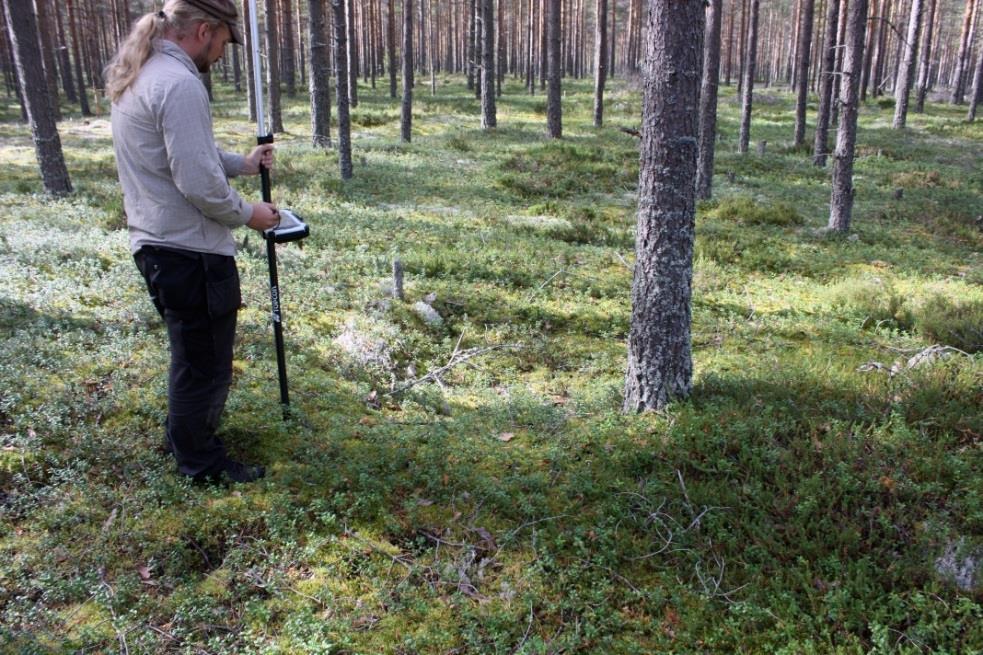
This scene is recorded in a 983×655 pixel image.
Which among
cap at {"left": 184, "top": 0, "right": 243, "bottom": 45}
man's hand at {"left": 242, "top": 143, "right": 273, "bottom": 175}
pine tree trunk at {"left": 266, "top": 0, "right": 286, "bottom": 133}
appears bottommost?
man's hand at {"left": 242, "top": 143, "right": 273, "bottom": 175}

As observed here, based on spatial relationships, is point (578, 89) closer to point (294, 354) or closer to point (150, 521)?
point (294, 354)

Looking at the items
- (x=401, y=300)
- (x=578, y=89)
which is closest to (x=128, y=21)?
(x=578, y=89)

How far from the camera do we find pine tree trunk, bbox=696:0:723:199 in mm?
15110

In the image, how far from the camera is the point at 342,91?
15320 mm

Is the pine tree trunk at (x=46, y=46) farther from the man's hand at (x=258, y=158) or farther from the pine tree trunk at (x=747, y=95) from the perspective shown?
the man's hand at (x=258, y=158)

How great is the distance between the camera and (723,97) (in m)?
42.1

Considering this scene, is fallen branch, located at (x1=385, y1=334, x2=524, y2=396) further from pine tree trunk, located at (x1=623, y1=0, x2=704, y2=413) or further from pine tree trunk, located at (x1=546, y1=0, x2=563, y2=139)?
pine tree trunk, located at (x1=546, y1=0, x2=563, y2=139)

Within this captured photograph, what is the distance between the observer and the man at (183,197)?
138 inches

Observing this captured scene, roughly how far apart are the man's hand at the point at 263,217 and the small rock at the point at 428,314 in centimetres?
383

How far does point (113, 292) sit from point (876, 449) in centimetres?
774

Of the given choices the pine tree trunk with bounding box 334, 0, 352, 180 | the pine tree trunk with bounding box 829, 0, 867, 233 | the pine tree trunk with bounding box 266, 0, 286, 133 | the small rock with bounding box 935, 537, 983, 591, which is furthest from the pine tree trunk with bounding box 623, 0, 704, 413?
the pine tree trunk with bounding box 266, 0, 286, 133

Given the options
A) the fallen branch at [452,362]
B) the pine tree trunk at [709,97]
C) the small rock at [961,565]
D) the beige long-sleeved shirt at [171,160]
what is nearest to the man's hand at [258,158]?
the beige long-sleeved shirt at [171,160]

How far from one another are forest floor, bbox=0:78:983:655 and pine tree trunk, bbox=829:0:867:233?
13.2ft

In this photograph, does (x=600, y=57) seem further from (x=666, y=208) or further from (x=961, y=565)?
(x=961, y=565)
